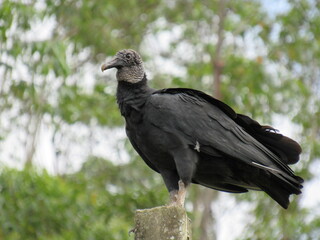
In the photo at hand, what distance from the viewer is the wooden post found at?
3.57 m

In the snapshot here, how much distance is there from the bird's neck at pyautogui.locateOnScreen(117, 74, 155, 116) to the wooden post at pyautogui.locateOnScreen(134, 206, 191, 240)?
103cm

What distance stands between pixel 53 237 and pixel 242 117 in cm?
372

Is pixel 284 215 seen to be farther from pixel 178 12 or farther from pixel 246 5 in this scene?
pixel 178 12

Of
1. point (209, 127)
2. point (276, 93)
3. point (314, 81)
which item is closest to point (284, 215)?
point (276, 93)

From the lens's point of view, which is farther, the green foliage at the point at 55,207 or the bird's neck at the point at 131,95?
the green foliage at the point at 55,207

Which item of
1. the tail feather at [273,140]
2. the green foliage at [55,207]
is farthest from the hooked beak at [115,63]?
the green foliage at [55,207]

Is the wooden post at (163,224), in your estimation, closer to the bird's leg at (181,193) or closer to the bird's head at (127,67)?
the bird's leg at (181,193)

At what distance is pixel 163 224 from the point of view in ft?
11.8

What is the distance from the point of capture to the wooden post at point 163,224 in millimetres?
3570

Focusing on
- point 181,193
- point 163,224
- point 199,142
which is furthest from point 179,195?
point 163,224

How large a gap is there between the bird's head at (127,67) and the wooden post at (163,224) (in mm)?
1275

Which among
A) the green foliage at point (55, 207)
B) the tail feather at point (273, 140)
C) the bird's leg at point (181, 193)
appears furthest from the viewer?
the green foliage at point (55, 207)

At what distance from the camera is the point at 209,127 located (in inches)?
176

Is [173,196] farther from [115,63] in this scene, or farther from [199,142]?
[115,63]
